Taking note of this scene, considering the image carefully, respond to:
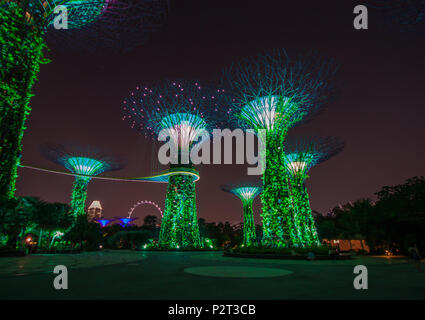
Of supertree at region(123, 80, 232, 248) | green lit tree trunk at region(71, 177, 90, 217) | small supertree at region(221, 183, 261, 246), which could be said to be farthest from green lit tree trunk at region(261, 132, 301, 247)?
green lit tree trunk at region(71, 177, 90, 217)

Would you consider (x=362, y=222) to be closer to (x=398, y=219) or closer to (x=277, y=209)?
(x=398, y=219)

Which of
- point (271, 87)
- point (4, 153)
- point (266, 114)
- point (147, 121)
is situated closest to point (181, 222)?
point (147, 121)

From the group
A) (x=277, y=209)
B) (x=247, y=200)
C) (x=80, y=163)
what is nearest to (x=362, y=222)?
(x=277, y=209)

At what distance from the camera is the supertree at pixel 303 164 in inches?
1256

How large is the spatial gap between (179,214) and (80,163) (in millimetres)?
22437

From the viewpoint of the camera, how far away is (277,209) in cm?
1991

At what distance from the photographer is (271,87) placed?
2067 cm

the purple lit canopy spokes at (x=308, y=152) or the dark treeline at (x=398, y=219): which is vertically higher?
the purple lit canopy spokes at (x=308, y=152)

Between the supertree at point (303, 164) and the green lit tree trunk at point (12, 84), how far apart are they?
27002mm

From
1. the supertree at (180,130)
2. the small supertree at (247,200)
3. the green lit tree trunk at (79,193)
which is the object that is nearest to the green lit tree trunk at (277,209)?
the supertree at (180,130)

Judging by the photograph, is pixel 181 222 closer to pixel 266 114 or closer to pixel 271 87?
pixel 266 114

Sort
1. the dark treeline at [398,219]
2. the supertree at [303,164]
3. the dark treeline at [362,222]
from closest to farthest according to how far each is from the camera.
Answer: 1. the dark treeline at [362,222]
2. the dark treeline at [398,219]
3. the supertree at [303,164]

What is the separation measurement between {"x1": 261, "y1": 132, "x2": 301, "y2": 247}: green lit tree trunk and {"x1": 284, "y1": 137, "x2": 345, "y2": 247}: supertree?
41.9 feet

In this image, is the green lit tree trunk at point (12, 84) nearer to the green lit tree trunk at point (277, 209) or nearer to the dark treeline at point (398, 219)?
the green lit tree trunk at point (277, 209)
